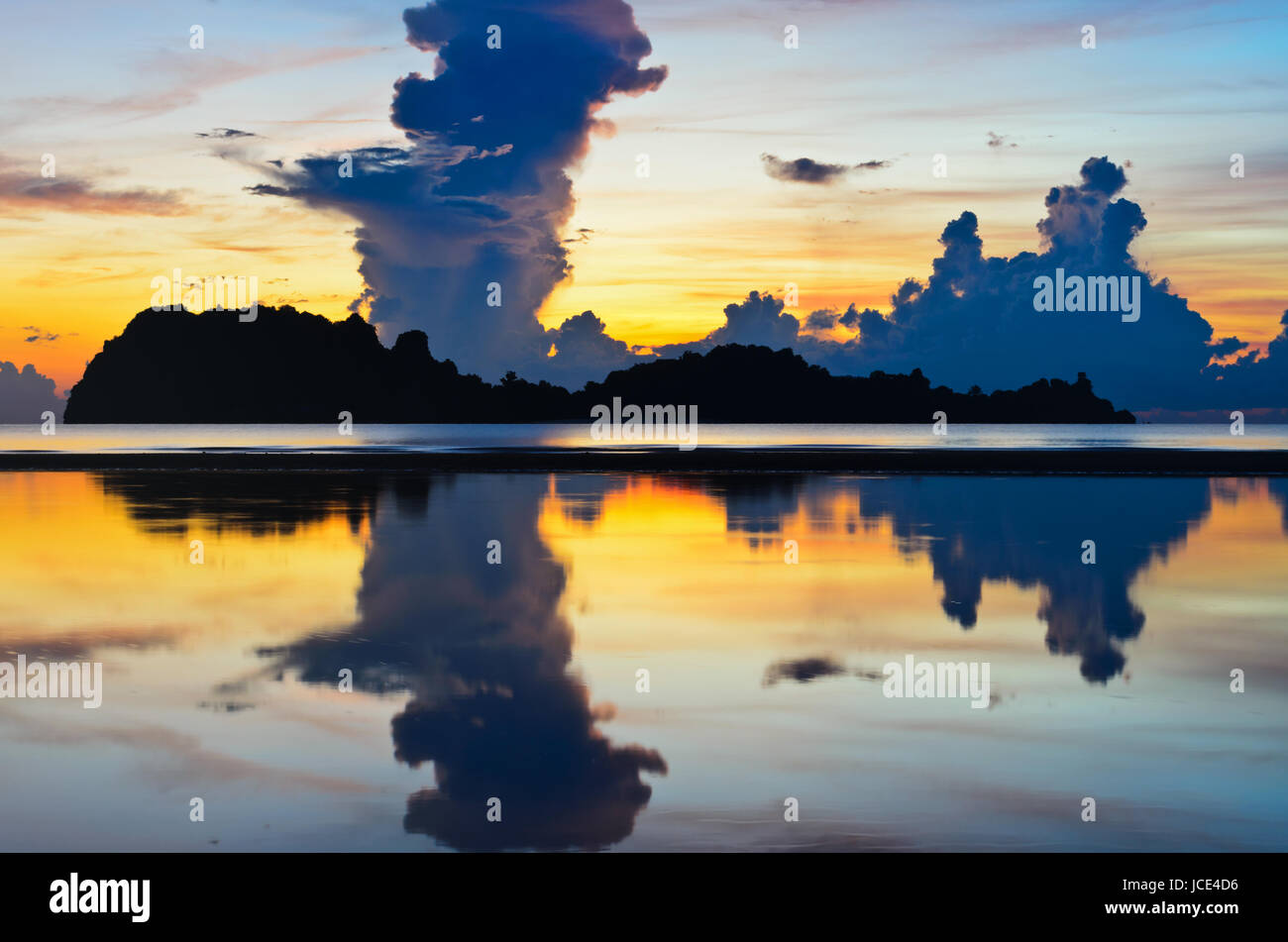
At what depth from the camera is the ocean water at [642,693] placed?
8.08m

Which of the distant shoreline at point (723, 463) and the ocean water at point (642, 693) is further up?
the distant shoreline at point (723, 463)

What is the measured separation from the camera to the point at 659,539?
982 inches

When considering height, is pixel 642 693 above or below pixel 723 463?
→ below

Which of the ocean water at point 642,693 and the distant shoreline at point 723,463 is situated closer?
the ocean water at point 642,693

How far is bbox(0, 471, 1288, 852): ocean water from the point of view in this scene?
808cm

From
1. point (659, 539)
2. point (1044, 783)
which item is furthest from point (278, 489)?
point (1044, 783)

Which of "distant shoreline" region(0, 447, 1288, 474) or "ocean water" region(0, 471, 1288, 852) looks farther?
"distant shoreline" region(0, 447, 1288, 474)

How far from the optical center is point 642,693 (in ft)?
37.9

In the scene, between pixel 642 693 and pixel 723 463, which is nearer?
pixel 642 693

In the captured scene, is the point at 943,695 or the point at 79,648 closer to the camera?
the point at 943,695

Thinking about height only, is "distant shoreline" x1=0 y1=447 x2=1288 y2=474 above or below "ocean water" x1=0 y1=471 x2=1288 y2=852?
above
